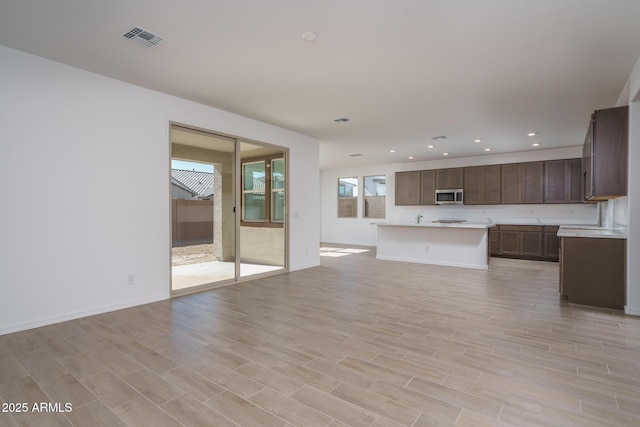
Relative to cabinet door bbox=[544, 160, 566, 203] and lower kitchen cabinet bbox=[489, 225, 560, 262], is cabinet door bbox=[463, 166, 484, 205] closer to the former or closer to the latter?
lower kitchen cabinet bbox=[489, 225, 560, 262]

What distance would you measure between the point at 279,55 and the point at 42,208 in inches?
110

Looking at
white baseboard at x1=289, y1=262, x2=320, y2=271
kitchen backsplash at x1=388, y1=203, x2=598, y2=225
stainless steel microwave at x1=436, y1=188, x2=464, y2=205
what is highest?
stainless steel microwave at x1=436, y1=188, x2=464, y2=205

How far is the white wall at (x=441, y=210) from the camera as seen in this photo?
25.1 feet

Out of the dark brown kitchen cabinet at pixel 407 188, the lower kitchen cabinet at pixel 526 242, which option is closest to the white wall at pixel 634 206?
the lower kitchen cabinet at pixel 526 242

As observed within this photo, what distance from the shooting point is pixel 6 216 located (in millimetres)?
3031

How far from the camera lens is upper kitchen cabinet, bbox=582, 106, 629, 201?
3656 mm

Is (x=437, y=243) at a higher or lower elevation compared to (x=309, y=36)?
lower

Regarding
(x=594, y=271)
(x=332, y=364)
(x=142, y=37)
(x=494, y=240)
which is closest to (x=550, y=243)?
(x=494, y=240)

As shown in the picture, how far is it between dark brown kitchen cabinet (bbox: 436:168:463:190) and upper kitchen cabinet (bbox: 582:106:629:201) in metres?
4.86

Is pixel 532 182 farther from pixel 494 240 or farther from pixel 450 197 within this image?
pixel 450 197

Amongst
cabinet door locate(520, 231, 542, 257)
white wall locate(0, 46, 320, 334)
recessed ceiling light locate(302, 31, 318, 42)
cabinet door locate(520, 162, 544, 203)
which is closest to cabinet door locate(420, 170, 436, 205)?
cabinet door locate(520, 162, 544, 203)

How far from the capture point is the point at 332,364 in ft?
7.97

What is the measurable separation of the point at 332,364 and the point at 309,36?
2.70 m

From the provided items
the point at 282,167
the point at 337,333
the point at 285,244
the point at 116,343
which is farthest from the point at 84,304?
the point at 282,167
